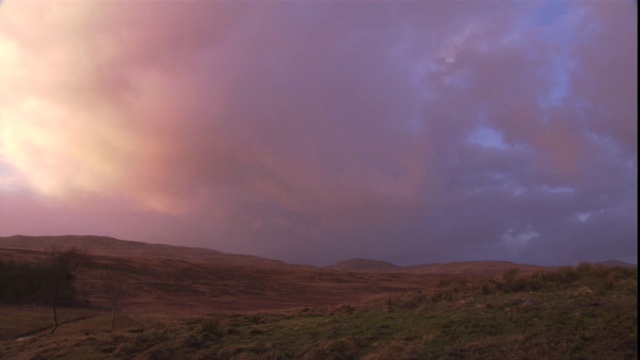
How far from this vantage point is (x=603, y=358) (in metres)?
12.4

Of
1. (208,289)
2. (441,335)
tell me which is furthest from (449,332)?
(208,289)

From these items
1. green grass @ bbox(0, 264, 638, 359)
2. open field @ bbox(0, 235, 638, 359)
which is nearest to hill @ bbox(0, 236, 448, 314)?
open field @ bbox(0, 235, 638, 359)

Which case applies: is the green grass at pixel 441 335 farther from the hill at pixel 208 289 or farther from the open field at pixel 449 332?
the hill at pixel 208 289

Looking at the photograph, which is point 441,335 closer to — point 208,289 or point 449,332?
point 449,332

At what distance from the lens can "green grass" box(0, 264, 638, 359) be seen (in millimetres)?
13977

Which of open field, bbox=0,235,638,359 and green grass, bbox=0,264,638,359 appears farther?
open field, bbox=0,235,638,359

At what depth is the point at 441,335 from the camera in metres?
16.5

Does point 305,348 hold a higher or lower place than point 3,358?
higher

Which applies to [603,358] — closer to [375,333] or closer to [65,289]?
[375,333]

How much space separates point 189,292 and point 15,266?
2699cm

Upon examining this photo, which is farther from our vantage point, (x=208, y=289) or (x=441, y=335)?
(x=208, y=289)

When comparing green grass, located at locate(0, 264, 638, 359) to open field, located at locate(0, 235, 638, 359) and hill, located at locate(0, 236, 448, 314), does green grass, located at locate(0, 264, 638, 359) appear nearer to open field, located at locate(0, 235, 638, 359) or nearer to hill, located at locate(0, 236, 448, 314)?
open field, located at locate(0, 235, 638, 359)

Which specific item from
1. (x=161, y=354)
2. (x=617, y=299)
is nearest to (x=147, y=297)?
(x=161, y=354)

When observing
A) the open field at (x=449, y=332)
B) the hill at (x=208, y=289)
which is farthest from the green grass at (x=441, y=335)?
the hill at (x=208, y=289)
